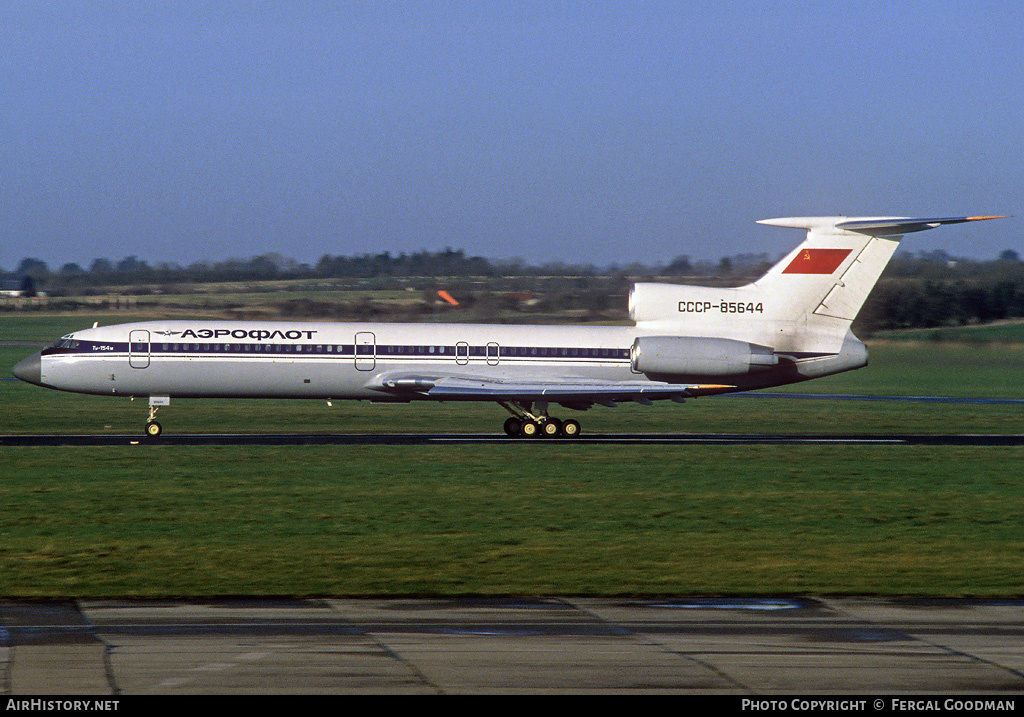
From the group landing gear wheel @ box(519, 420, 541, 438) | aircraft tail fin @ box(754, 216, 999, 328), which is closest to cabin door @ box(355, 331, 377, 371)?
landing gear wheel @ box(519, 420, 541, 438)

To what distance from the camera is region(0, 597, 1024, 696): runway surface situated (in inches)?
413

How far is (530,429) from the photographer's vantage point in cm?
3578

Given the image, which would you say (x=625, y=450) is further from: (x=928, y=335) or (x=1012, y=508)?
(x=928, y=335)

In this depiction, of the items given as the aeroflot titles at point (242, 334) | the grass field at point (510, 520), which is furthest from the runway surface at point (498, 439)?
the aeroflot titles at point (242, 334)

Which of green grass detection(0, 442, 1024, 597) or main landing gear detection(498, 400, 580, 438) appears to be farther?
main landing gear detection(498, 400, 580, 438)

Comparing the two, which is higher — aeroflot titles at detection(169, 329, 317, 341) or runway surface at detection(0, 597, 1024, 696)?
aeroflot titles at detection(169, 329, 317, 341)

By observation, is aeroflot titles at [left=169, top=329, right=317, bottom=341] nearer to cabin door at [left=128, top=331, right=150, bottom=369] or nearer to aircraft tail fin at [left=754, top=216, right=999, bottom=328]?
cabin door at [left=128, top=331, right=150, bottom=369]

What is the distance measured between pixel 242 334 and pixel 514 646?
83.1 feet

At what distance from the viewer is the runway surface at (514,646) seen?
10.5 metres

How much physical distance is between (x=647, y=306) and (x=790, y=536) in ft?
58.3

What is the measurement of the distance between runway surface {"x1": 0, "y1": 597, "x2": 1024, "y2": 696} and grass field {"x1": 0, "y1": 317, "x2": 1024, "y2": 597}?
1.20m

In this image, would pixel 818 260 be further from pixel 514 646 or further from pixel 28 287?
pixel 28 287

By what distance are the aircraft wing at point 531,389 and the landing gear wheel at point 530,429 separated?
2.75 feet
